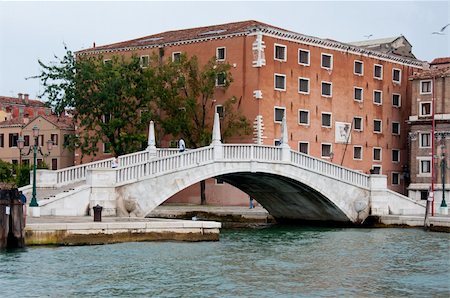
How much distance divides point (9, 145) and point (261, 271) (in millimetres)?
40376

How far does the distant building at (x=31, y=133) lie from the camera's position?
184 feet

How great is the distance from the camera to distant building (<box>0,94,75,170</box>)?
2204 inches

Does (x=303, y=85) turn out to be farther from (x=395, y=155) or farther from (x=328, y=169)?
(x=328, y=169)

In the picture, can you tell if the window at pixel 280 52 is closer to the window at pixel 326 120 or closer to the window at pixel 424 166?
the window at pixel 326 120

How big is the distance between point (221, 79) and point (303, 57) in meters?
4.30

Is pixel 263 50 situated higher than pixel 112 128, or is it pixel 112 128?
pixel 263 50

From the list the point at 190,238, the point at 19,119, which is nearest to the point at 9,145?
the point at 19,119

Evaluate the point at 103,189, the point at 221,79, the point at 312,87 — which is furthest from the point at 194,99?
the point at 103,189

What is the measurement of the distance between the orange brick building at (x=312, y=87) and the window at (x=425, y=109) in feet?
5.18

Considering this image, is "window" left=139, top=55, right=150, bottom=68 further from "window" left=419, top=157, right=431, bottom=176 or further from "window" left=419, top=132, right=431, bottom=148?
"window" left=419, top=157, right=431, bottom=176

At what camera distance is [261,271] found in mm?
22281

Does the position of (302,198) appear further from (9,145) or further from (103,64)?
(9,145)

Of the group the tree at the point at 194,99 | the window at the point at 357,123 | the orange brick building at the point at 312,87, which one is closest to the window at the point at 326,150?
the orange brick building at the point at 312,87

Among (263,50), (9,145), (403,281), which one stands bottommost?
(403,281)
